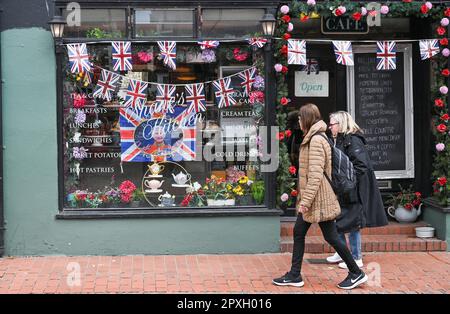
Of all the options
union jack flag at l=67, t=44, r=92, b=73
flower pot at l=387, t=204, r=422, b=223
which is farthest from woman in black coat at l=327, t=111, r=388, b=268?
union jack flag at l=67, t=44, r=92, b=73

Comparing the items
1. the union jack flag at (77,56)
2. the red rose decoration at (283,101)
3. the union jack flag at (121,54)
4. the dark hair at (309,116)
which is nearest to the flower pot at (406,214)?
the red rose decoration at (283,101)

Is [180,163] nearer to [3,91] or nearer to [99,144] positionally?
[99,144]

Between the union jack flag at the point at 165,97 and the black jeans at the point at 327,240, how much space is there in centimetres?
252

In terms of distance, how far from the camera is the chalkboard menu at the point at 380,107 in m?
9.89

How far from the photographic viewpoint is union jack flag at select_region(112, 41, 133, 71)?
28.0ft

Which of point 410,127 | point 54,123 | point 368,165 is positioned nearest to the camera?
point 368,165

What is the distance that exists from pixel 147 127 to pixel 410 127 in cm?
374

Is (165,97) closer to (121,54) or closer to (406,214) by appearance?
(121,54)

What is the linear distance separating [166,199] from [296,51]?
2.46m

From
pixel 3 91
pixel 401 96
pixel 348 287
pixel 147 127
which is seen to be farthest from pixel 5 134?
pixel 401 96

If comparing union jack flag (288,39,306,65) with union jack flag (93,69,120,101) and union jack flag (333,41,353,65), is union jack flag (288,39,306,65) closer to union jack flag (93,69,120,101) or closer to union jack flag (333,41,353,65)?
union jack flag (333,41,353,65)

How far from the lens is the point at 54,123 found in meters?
8.49

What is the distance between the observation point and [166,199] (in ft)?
29.0

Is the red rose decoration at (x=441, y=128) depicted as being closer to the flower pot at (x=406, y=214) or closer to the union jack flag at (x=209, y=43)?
the flower pot at (x=406, y=214)
